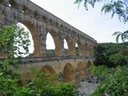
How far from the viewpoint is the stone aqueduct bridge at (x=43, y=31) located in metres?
14.8

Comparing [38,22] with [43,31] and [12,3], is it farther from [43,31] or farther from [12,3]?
[12,3]

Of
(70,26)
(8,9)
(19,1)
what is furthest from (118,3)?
(70,26)

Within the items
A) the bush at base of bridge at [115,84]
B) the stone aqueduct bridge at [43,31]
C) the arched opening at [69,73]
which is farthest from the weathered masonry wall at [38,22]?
the bush at base of bridge at [115,84]

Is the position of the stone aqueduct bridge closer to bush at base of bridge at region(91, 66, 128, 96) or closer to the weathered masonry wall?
the weathered masonry wall

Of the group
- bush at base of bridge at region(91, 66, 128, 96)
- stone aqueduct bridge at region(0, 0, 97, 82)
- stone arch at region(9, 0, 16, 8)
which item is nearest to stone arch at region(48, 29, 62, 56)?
stone aqueduct bridge at region(0, 0, 97, 82)

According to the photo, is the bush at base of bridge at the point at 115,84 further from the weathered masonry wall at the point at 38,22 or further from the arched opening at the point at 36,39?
the arched opening at the point at 36,39

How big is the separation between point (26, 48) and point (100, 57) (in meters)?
35.5

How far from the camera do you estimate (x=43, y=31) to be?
1981 centimetres

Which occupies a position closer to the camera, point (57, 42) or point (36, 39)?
point (36, 39)

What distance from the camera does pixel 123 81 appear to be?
3375 millimetres

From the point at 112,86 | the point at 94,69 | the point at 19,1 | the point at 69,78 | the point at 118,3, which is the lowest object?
the point at 69,78

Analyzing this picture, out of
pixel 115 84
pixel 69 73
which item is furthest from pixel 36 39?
pixel 115 84

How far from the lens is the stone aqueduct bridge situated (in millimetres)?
14769

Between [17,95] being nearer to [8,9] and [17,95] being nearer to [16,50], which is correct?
[16,50]
